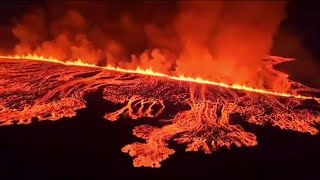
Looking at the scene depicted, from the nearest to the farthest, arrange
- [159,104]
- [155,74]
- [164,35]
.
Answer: [159,104] < [155,74] < [164,35]

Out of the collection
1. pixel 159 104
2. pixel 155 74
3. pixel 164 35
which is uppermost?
pixel 164 35

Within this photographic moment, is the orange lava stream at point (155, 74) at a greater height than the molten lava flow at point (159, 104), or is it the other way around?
the orange lava stream at point (155, 74)

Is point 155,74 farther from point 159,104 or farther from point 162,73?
point 159,104

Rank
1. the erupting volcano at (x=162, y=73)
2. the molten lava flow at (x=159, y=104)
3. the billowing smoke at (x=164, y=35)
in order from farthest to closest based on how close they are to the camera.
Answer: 1. the billowing smoke at (x=164, y=35)
2. the erupting volcano at (x=162, y=73)
3. the molten lava flow at (x=159, y=104)

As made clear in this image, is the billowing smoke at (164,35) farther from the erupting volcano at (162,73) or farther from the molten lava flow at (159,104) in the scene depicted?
the molten lava flow at (159,104)

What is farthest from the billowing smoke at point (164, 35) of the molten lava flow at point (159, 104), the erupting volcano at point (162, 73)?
the molten lava flow at point (159, 104)

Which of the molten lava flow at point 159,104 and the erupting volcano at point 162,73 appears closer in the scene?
the molten lava flow at point 159,104

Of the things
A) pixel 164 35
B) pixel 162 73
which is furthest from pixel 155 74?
pixel 164 35

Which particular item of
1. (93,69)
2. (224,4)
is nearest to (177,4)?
(224,4)

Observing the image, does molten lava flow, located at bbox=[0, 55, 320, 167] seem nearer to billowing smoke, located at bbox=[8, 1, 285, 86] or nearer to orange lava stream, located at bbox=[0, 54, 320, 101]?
orange lava stream, located at bbox=[0, 54, 320, 101]
